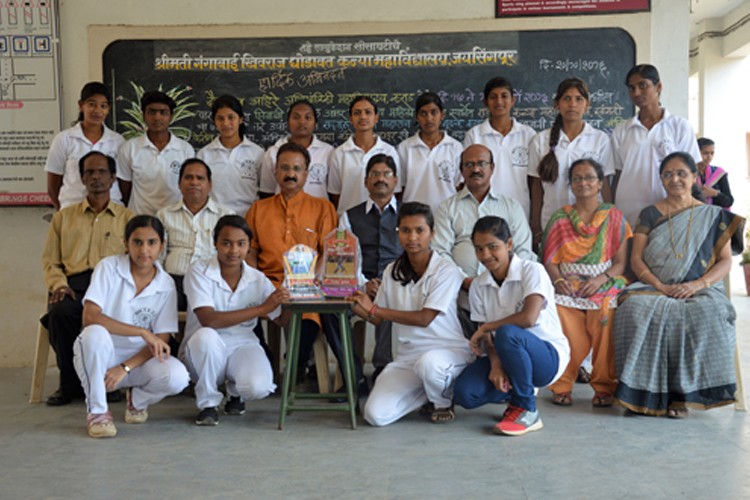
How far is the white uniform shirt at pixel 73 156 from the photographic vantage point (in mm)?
4797

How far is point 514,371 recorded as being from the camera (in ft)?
11.7

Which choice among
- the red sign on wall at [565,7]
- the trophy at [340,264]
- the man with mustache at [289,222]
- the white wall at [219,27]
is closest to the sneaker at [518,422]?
the trophy at [340,264]

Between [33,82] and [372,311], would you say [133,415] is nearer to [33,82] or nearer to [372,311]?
[372,311]

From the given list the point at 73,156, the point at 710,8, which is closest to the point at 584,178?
the point at 73,156

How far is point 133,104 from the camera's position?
18.0 ft

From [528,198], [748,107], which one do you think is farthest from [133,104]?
[748,107]

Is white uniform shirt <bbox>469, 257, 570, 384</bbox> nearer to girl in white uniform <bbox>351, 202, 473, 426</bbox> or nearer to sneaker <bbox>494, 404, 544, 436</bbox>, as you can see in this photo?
girl in white uniform <bbox>351, 202, 473, 426</bbox>

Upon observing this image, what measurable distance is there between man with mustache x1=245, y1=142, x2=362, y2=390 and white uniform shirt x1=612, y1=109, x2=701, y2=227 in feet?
5.87

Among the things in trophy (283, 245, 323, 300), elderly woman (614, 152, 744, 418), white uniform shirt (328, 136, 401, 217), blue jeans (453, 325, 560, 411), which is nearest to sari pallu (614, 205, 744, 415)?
elderly woman (614, 152, 744, 418)

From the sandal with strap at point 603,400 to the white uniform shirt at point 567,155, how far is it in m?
1.16

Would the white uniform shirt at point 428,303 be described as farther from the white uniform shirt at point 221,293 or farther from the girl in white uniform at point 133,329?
the girl in white uniform at point 133,329

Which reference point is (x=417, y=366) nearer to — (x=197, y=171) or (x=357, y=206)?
(x=357, y=206)

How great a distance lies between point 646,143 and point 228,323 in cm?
268

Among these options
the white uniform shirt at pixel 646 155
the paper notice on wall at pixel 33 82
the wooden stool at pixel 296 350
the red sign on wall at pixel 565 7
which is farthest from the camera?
the paper notice on wall at pixel 33 82
